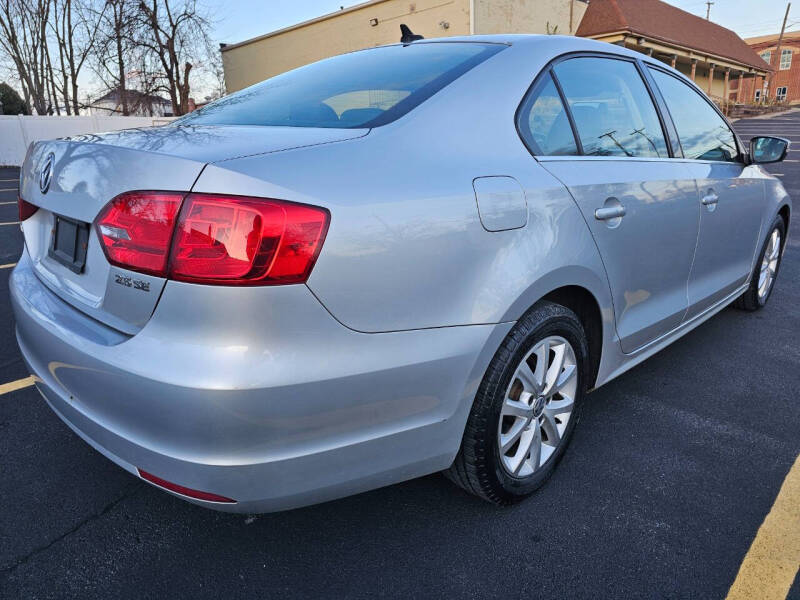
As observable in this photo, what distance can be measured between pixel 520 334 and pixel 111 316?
117cm

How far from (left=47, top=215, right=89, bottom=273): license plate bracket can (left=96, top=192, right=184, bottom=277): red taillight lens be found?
0.17 m

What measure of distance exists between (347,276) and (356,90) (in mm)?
982

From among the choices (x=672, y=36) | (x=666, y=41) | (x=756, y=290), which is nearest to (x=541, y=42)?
(x=756, y=290)

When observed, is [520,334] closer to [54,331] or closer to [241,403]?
[241,403]

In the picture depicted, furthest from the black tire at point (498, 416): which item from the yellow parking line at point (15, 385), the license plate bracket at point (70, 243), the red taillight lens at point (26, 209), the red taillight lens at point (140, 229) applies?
the yellow parking line at point (15, 385)

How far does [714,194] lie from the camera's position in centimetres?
288

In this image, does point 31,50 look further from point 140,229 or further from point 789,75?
point 789,75

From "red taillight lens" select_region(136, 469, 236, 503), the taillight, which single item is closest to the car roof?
the taillight

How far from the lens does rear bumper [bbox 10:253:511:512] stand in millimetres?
1334

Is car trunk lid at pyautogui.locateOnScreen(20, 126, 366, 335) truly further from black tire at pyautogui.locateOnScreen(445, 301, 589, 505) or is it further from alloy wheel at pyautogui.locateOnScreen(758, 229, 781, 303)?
alloy wheel at pyautogui.locateOnScreen(758, 229, 781, 303)

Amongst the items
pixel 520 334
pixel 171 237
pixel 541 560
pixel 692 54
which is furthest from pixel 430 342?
pixel 692 54

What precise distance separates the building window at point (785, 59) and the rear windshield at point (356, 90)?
A: 70812 millimetres

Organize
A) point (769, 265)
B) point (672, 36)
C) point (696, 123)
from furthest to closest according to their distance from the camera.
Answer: point (672, 36) < point (769, 265) < point (696, 123)

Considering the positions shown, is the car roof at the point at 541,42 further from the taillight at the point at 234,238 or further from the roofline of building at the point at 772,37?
the roofline of building at the point at 772,37
